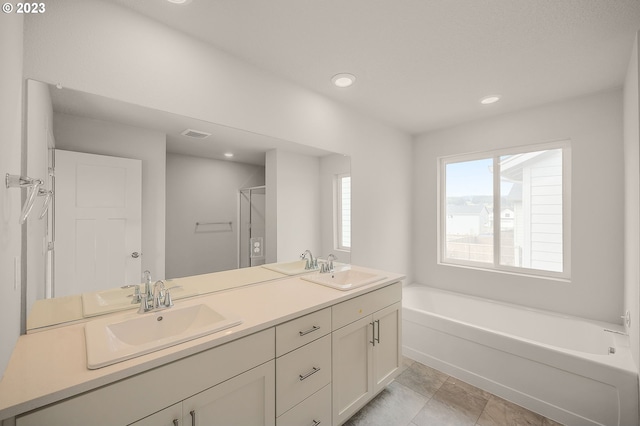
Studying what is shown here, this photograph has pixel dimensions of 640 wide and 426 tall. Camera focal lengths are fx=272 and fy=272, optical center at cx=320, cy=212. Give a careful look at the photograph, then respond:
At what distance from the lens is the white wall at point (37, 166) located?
1.10m

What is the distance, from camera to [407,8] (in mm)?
1403

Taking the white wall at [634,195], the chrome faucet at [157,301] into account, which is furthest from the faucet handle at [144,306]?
the white wall at [634,195]

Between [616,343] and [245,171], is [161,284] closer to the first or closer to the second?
[245,171]

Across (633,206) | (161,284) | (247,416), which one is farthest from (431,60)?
(247,416)

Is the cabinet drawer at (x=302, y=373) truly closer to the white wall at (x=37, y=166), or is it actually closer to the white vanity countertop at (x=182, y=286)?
the white vanity countertop at (x=182, y=286)

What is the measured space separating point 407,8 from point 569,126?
218 centimetres

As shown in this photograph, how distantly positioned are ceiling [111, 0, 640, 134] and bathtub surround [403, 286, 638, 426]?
1.98 metres

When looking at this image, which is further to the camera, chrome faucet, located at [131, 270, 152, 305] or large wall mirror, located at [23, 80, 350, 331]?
chrome faucet, located at [131, 270, 152, 305]

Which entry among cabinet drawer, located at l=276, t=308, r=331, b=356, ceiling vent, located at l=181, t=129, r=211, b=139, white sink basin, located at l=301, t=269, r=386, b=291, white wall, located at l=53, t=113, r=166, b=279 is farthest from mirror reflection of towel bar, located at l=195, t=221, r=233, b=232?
cabinet drawer, located at l=276, t=308, r=331, b=356

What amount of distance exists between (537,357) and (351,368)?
135 centimetres

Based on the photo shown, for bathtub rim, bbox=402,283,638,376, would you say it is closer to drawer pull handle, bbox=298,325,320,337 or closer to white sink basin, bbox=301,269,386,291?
white sink basin, bbox=301,269,386,291

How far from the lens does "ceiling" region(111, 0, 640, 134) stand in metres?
1.41

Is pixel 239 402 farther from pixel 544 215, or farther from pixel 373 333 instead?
pixel 544 215

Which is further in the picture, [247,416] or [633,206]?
[633,206]
